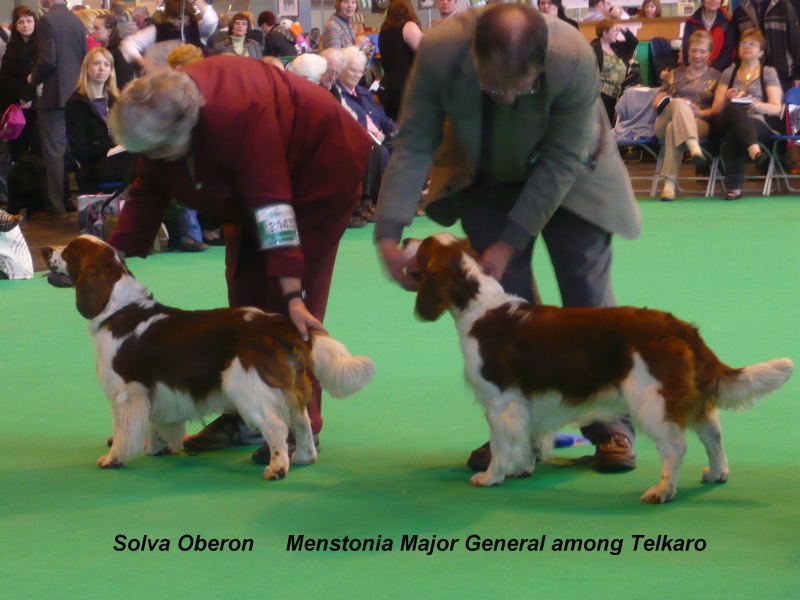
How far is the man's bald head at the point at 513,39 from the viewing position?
2.62 m

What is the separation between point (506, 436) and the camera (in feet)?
9.96

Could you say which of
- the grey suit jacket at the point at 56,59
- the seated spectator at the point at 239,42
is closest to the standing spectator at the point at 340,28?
the seated spectator at the point at 239,42

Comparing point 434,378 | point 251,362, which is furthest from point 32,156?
point 251,362

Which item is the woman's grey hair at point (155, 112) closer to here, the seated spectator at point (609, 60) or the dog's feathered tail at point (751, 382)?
the dog's feathered tail at point (751, 382)

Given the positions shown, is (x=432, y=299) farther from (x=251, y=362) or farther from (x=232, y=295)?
(x=232, y=295)

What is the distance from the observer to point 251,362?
10.4ft

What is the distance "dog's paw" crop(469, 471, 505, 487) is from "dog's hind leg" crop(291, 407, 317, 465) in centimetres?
57

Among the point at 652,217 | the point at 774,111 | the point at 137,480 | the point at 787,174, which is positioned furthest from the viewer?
the point at 787,174

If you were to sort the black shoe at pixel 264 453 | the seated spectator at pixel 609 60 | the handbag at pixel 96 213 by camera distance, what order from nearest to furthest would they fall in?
the black shoe at pixel 264 453, the handbag at pixel 96 213, the seated spectator at pixel 609 60

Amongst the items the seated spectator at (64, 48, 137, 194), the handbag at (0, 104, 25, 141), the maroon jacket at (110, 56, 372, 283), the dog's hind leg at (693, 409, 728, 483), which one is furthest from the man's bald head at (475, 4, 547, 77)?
the handbag at (0, 104, 25, 141)

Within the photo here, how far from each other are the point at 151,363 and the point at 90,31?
9.14 metres

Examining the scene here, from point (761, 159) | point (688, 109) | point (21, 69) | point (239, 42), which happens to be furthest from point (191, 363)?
point (761, 159)

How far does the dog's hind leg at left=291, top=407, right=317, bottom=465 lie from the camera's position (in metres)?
3.33

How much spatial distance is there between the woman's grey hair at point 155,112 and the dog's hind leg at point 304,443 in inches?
38.0
